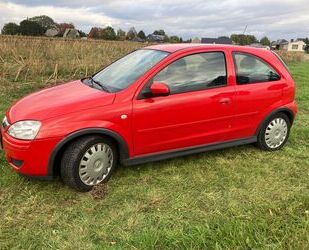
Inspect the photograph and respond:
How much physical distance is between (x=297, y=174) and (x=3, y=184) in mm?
3762

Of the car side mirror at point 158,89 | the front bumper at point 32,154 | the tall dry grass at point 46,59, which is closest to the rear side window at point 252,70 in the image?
the car side mirror at point 158,89

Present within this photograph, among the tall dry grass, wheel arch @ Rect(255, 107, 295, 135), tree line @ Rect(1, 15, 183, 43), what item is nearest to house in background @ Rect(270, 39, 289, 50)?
tree line @ Rect(1, 15, 183, 43)

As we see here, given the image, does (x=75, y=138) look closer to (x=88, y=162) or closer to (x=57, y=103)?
(x=88, y=162)

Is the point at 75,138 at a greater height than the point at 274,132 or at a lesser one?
greater

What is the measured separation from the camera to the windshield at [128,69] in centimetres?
506

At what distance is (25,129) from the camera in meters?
4.38

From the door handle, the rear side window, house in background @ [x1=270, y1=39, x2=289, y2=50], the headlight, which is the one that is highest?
the rear side window

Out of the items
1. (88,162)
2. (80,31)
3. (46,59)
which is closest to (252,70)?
(88,162)

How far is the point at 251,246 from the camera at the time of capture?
3.60m

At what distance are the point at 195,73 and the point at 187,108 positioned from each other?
52cm

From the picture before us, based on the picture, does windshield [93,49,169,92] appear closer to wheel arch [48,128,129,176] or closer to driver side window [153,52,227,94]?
driver side window [153,52,227,94]

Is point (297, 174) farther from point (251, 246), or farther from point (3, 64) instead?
point (3, 64)

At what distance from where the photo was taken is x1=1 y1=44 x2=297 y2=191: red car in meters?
4.45

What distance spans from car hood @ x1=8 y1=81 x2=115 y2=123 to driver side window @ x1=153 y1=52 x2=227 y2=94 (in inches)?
30.5
